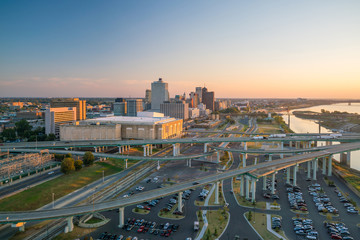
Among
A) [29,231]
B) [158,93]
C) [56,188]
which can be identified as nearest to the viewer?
[29,231]

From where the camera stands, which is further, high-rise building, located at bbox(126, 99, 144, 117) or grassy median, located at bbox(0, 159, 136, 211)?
high-rise building, located at bbox(126, 99, 144, 117)

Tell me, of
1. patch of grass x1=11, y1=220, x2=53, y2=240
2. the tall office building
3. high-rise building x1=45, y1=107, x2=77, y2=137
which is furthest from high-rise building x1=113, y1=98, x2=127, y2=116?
patch of grass x1=11, y1=220, x2=53, y2=240

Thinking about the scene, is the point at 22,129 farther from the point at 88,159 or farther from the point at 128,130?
Result: the point at 88,159

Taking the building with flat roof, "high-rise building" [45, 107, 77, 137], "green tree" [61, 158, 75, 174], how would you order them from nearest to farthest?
"green tree" [61, 158, 75, 174] → the building with flat roof → "high-rise building" [45, 107, 77, 137]

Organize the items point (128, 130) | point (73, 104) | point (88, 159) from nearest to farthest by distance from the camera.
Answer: point (88, 159) → point (128, 130) → point (73, 104)

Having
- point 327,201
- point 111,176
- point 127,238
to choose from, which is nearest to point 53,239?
point 127,238

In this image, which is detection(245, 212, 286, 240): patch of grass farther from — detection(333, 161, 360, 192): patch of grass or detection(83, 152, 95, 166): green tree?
detection(83, 152, 95, 166): green tree

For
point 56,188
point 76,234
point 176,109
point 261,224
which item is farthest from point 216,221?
point 176,109
